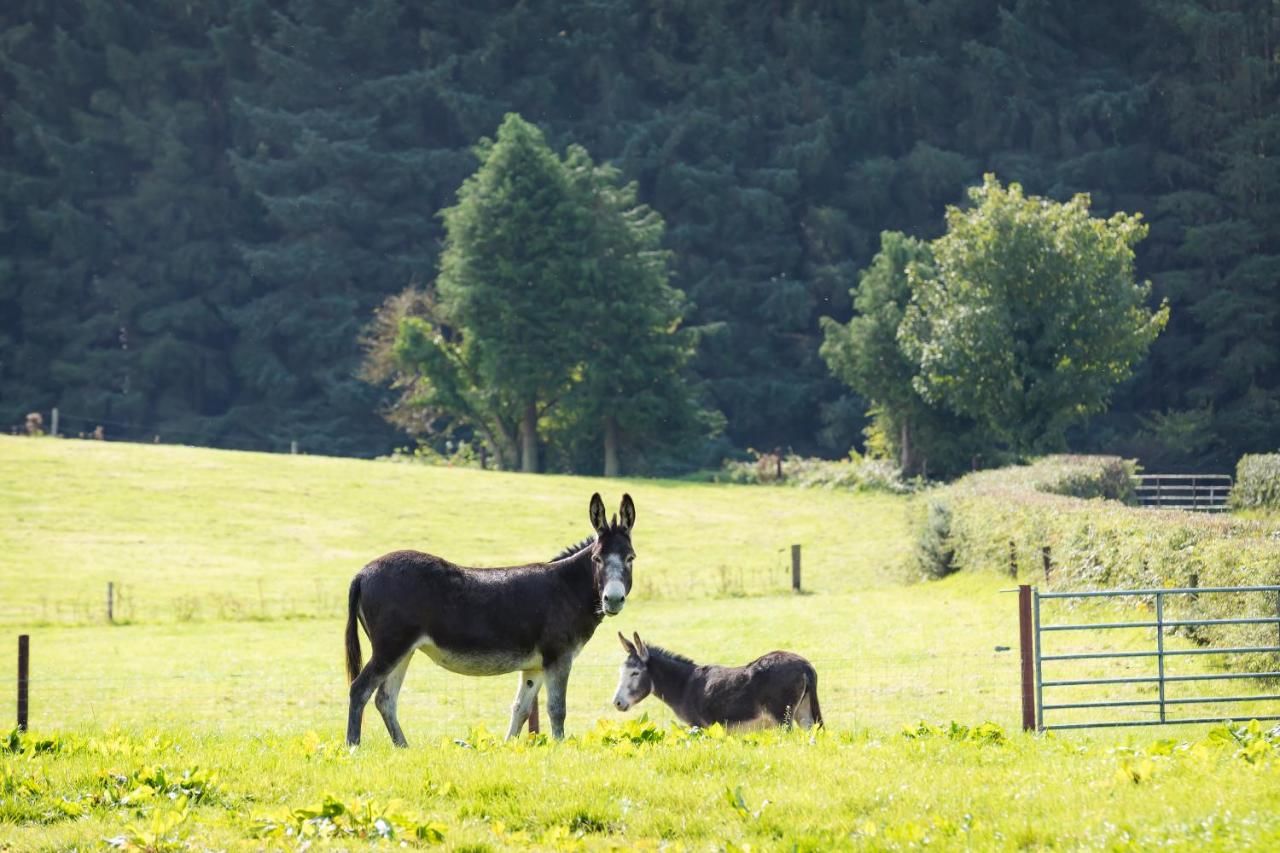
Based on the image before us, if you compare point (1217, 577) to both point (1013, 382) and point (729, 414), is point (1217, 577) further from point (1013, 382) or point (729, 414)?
point (729, 414)

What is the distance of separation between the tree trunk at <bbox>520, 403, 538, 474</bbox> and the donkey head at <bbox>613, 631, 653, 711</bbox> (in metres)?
56.3

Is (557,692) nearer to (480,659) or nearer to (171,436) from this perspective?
(480,659)

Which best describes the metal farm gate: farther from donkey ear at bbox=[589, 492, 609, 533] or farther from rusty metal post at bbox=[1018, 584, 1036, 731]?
donkey ear at bbox=[589, 492, 609, 533]

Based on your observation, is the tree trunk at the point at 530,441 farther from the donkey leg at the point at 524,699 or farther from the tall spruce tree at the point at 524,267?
the donkey leg at the point at 524,699

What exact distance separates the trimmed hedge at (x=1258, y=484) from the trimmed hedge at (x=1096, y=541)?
6481 millimetres

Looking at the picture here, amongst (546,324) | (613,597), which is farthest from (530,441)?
(613,597)

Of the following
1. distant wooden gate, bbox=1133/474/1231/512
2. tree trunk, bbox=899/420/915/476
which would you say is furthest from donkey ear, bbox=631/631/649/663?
tree trunk, bbox=899/420/915/476

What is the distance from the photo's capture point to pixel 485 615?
599 inches

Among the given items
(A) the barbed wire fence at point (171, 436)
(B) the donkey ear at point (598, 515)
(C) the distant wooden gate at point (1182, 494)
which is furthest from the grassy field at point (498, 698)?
(A) the barbed wire fence at point (171, 436)

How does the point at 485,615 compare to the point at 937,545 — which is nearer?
the point at 485,615

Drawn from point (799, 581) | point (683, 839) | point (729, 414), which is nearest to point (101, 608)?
point (799, 581)

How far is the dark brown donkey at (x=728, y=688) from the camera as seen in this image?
16.9 metres

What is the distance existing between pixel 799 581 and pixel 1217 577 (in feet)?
61.9

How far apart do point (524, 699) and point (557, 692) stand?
1.52ft
